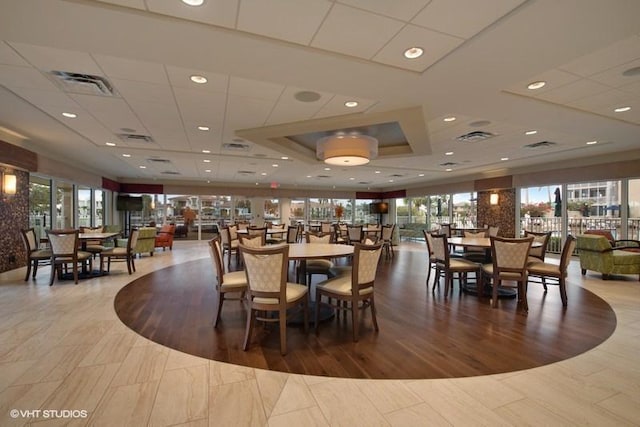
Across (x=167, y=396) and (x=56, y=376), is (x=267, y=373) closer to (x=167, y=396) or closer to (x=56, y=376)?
(x=167, y=396)

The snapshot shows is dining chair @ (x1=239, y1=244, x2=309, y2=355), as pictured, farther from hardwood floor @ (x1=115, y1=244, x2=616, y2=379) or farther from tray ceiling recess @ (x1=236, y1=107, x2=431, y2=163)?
tray ceiling recess @ (x1=236, y1=107, x2=431, y2=163)

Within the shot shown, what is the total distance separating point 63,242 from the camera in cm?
540

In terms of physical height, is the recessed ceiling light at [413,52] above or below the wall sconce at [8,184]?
above

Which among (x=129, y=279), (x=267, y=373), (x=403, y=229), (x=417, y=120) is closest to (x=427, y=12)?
(x=417, y=120)

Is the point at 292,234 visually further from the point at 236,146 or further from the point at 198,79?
the point at 198,79

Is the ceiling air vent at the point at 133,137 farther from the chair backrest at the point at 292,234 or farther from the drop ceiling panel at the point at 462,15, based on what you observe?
the drop ceiling panel at the point at 462,15

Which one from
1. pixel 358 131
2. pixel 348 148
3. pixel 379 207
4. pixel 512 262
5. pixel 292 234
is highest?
pixel 358 131

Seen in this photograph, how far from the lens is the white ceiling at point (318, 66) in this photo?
2266 millimetres

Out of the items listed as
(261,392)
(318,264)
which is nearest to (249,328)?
(261,392)

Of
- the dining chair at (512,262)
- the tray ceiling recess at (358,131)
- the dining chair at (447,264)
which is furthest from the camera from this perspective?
the dining chair at (447,264)

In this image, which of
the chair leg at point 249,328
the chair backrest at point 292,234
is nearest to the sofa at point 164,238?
the chair backrest at point 292,234

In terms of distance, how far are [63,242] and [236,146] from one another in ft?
11.7

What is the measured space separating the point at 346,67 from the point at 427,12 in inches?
37.1

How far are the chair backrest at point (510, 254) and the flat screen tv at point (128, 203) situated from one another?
1273 centimetres
